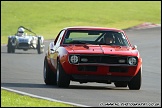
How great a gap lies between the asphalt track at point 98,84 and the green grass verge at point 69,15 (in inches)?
286

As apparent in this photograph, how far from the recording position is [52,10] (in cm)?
6638

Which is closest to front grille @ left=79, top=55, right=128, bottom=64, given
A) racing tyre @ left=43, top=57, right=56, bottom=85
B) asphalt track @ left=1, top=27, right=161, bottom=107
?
asphalt track @ left=1, top=27, right=161, bottom=107

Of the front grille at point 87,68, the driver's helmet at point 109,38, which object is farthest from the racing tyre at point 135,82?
the driver's helmet at point 109,38

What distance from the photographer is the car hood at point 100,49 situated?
14812mm

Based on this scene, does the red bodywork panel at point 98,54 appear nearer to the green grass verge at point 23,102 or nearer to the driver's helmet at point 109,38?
the driver's helmet at point 109,38

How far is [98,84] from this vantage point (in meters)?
18.1

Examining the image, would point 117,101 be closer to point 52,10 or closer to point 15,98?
point 15,98

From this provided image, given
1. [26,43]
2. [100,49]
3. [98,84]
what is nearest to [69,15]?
[26,43]

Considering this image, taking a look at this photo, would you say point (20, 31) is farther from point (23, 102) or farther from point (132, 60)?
point (23, 102)

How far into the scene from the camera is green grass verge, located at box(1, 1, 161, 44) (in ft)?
186

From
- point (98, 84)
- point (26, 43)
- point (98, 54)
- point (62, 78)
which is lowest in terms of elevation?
point (98, 84)

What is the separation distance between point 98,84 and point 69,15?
44871 mm

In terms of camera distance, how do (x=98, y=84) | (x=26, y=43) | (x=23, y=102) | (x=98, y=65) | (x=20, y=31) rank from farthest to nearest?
(x=20, y=31)
(x=26, y=43)
(x=98, y=84)
(x=98, y=65)
(x=23, y=102)

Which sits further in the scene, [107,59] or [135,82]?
[135,82]
